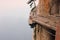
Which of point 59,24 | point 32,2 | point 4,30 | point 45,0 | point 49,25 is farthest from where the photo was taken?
point 4,30

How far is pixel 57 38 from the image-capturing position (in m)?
2.36

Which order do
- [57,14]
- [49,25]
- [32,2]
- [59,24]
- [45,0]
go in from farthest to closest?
[32,2] → [45,0] → [57,14] → [49,25] → [59,24]

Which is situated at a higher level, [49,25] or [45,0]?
[45,0]

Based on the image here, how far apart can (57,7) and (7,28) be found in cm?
5468

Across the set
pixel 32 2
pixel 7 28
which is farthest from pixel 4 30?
pixel 32 2

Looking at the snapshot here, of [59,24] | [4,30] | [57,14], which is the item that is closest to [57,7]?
[57,14]

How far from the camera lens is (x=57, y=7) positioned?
3137 mm

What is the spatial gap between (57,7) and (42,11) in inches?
17.0

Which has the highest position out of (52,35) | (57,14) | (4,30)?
(57,14)

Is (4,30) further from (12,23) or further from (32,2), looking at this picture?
(32,2)

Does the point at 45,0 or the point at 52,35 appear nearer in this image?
the point at 52,35

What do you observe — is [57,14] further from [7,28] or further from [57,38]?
[7,28]

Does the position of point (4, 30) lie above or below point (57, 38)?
below

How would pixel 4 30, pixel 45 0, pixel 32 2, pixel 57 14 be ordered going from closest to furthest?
1. pixel 57 14
2. pixel 45 0
3. pixel 32 2
4. pixel 4 30
